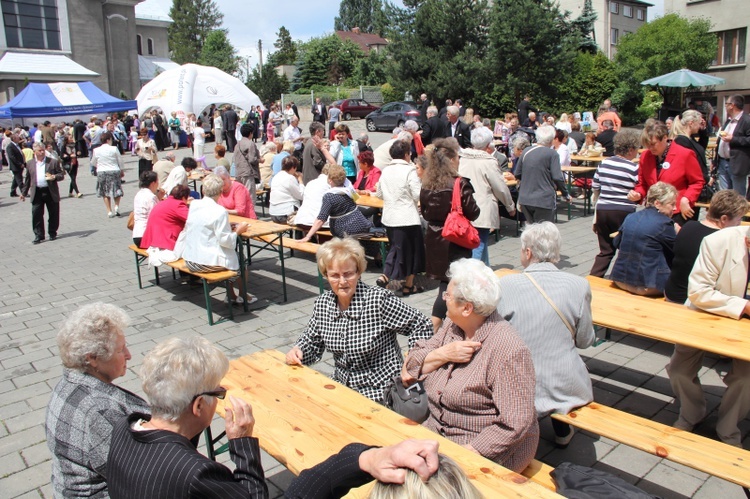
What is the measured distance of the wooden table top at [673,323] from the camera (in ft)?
11.4

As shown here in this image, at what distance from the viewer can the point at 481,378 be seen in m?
2.84

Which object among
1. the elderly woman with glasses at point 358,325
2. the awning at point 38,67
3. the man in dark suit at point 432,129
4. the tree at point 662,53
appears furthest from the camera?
the awning at point 38,67

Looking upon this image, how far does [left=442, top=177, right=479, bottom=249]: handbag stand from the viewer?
571 centimetres

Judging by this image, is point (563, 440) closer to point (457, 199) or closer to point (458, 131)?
point (457, 199)

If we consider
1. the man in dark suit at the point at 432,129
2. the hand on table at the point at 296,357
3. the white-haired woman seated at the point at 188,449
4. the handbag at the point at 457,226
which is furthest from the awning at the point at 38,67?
the white-haired woman seated at the point at 188,449

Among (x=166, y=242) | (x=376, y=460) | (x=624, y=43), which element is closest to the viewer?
(x=376, y=460)

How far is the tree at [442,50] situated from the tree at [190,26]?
169 ft

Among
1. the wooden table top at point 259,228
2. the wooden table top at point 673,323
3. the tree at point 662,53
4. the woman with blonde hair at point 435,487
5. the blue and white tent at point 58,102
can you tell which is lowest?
the wooden table top at point 673,323

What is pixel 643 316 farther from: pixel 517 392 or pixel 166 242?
pixel 166 242

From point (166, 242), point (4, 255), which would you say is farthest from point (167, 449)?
point (4, 255)

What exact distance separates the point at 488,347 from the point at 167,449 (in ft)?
4.92

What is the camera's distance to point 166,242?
7094 mm

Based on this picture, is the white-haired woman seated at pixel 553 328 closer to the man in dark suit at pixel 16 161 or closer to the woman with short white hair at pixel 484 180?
the woman with short white hair at pixel 484 180

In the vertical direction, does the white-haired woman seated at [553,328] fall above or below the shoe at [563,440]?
above
